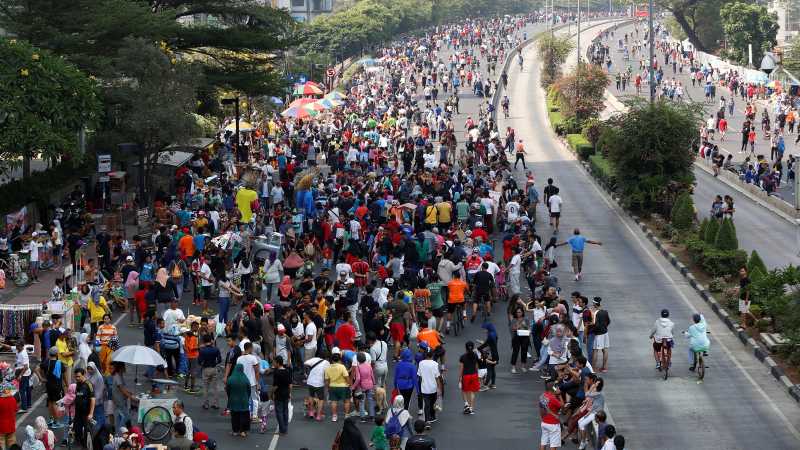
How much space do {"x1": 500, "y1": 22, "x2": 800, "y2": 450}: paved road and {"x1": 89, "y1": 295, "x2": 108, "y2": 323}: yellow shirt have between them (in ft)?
26.7

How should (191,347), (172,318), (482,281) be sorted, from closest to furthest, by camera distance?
1. (191,347)
2. (172,318)
3. (482,281)

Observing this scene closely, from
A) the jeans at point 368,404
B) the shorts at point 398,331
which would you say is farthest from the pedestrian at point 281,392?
the shorts at point 398,331

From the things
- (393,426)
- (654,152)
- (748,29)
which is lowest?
(393,426)

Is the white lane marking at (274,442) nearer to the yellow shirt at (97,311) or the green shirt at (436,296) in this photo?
the yellow shirt at (97,311)

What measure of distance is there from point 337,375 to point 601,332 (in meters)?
5.43

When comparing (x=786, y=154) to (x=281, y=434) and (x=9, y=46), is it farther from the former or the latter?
(x=281, y=434)

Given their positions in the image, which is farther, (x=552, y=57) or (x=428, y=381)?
(x=552, y=57)

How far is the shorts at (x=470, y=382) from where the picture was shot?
77.0 feet

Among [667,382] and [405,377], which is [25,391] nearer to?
[405,377]

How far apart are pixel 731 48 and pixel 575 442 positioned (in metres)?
103

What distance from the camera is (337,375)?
22.9 m

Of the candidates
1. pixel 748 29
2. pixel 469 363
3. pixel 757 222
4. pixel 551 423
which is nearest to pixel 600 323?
pixel 469 363

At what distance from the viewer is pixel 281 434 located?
2261cm

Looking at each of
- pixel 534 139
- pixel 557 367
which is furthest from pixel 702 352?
pixel 534 139
